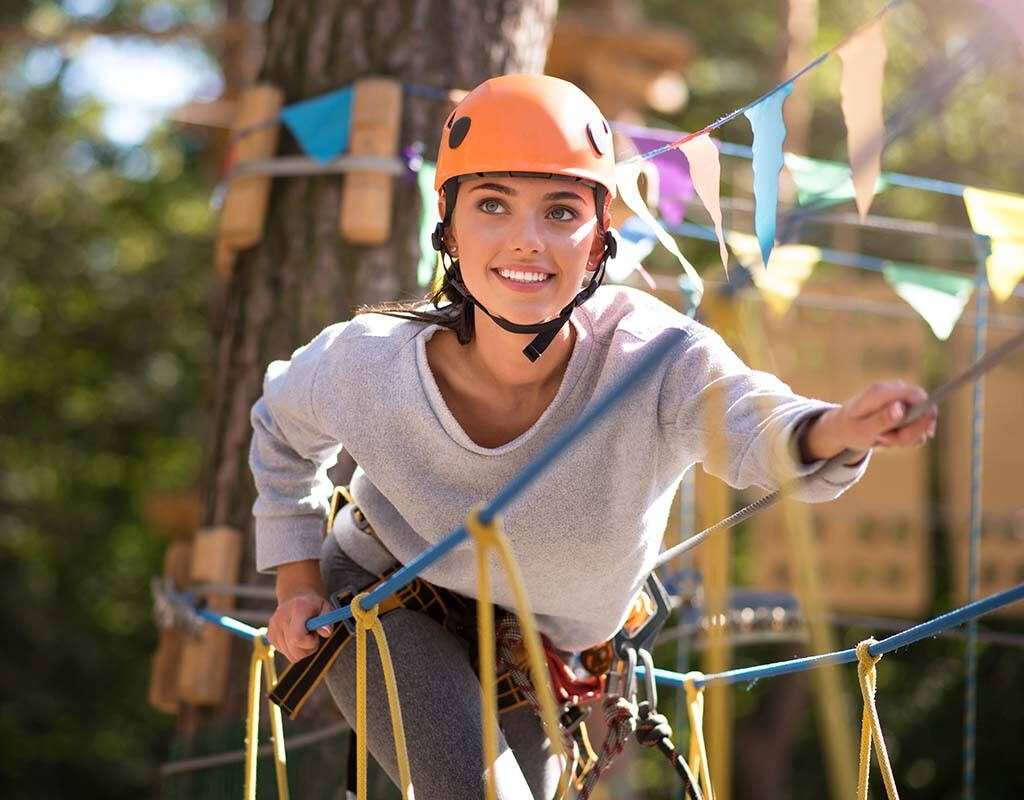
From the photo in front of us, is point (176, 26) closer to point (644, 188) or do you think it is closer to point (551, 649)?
point (644, 188)

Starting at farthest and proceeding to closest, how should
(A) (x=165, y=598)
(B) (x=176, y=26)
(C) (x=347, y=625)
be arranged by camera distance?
(B) (x=176, y=26)
(A) (x=165, y=598)
(C) (x=347, y=625)

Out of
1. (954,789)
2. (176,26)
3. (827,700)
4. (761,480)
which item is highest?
(176,26)

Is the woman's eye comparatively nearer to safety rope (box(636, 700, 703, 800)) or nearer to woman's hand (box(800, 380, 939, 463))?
woman's hand (box(800, 380, 939, 463))

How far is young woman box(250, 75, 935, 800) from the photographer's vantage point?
1888 millimetres

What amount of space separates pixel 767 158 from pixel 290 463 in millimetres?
916

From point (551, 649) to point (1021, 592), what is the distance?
3.11 ft

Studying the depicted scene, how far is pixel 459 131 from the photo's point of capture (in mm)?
1954

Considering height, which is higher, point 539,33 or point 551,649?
→ point 539,33

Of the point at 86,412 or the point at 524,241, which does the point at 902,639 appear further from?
the point at 86,412

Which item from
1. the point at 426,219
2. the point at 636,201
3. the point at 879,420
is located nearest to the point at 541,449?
the point at 636,201

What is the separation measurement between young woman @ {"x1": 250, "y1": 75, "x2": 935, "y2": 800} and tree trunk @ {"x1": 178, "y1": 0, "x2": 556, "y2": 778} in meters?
1.00

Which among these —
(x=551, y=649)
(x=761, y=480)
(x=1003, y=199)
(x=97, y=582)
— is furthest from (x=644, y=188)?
(x=97, y=582)

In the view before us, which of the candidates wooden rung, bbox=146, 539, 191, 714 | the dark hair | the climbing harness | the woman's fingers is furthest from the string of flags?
wooden rung, bbox=146, 539, 191, 714

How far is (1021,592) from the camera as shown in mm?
1427
